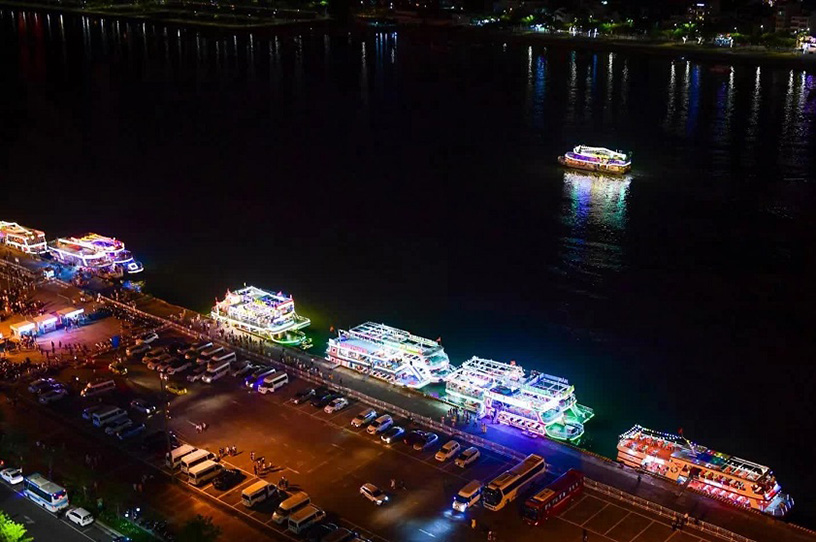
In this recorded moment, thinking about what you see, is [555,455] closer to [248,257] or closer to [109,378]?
[109,378]

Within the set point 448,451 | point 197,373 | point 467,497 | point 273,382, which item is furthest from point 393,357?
point 467,497

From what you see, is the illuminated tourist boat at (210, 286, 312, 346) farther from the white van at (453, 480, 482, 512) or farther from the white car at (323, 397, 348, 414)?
the white van at (453, 480, 482, 512)

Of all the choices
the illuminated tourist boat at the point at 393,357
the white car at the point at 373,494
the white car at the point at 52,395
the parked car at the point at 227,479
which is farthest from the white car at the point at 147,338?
the white car at the point at 373,494

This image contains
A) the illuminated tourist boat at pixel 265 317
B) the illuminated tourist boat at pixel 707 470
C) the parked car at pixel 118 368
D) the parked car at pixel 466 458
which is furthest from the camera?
the illuminated tourist boat at pixel 265 317

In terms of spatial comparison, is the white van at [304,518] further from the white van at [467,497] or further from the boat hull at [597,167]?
the boat hull at [597,167]

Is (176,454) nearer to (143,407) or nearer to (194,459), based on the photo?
(194,459)

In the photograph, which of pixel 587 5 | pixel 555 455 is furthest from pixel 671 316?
pixel 587 5

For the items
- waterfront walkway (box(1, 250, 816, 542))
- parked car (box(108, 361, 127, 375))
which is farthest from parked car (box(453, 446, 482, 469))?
parked car (box(108, 361, 127, 375))

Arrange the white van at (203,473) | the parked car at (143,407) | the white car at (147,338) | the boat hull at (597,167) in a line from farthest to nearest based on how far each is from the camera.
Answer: the boat hull at (597,167)
the white car at (147,338)
the parked car at (143,407)
the white van at (203,473)

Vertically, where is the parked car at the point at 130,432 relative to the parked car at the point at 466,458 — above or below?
above
